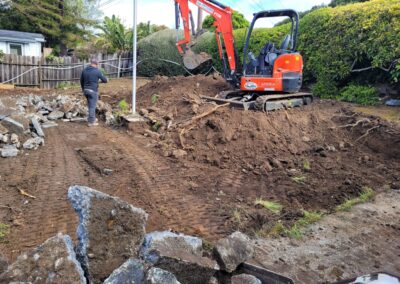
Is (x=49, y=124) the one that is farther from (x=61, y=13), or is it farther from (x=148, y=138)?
(x=61, y=13)

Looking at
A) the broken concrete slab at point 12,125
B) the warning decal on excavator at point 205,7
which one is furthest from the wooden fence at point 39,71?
the warning decal on excavator at point 205,7

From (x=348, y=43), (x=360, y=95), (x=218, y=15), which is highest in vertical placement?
(x=218, y=15)

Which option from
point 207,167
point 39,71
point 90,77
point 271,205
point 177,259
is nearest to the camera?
point 177,259

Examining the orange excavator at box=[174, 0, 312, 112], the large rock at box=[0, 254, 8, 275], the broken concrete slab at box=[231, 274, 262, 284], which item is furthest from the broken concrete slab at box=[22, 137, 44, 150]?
the broken concrete slab at box=[231, 274, 262, 284]

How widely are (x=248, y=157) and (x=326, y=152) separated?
1681 mm

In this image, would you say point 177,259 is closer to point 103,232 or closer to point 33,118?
point 103,232

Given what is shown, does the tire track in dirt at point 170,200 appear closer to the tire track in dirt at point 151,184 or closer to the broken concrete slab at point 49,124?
the tire track in dirt at point 151,184

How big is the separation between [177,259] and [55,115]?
30.4 ft

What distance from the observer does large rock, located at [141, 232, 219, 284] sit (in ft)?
9.61

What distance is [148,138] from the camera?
8812 mm

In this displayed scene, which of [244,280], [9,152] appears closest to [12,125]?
[9,152]

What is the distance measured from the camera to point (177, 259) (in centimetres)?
294

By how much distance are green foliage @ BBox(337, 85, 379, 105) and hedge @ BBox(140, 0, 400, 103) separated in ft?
1.53

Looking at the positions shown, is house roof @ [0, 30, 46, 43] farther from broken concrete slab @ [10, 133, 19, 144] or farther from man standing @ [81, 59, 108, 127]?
broken concrete slab @ [10, 133, 19, 144]
